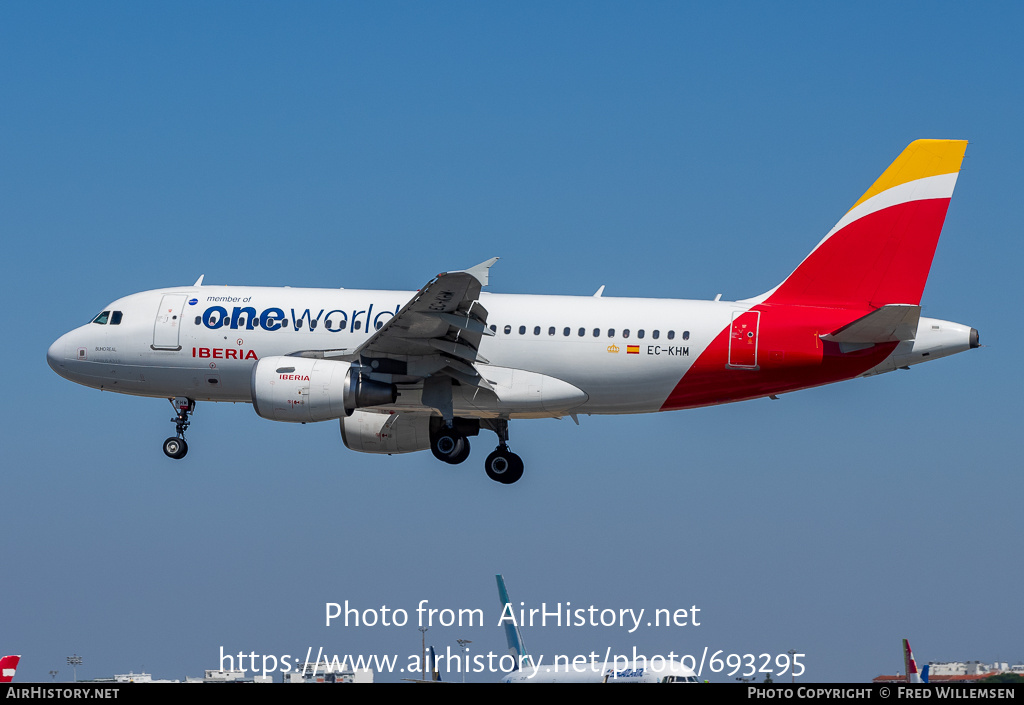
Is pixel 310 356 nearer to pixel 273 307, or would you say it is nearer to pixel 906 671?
pixel 273 307

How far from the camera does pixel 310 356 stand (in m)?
39.3

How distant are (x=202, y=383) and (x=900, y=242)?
21359 mm

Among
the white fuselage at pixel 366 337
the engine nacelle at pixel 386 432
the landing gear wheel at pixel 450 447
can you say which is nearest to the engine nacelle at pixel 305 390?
the white fuselage at pixel 366 337

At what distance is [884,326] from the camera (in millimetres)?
36906

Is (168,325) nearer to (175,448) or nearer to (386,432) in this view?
(175,448)

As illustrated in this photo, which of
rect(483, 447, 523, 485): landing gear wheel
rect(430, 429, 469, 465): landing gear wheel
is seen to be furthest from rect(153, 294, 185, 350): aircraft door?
rect(483, 447, 523, 485): landing gear wheel

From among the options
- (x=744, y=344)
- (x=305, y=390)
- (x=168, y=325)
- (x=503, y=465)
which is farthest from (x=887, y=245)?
(x=168, y=325)

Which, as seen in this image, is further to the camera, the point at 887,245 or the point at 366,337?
the point at 366,337

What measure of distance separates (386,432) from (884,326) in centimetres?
1637

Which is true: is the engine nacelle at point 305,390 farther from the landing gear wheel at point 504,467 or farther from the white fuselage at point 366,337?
the landing gear wheel at point 504,467

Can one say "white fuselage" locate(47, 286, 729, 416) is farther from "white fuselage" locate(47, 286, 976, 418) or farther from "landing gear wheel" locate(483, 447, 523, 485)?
"landing gear wheel" locate(483, 447, 523, 485)

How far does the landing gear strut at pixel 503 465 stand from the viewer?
41.4 m

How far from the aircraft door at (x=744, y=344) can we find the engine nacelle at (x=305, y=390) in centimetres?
1046
